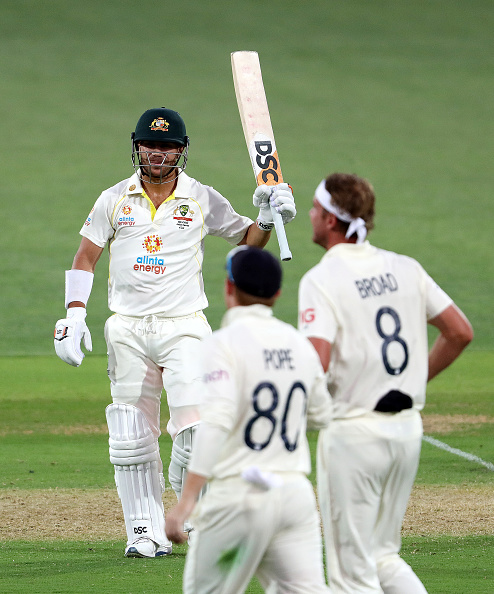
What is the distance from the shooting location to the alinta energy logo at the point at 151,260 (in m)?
6.33

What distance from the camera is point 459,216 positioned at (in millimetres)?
21219

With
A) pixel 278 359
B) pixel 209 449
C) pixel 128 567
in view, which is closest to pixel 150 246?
pixel 128 567

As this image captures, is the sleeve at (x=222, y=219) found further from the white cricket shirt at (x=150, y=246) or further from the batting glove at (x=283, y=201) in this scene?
the batting glove at (x=283, y=201)

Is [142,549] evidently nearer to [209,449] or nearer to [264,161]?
[264,161]

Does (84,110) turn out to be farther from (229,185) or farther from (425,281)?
(425,281)

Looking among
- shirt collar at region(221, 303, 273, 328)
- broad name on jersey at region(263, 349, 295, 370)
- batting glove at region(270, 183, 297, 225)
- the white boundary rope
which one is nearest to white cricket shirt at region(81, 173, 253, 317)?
batting glove at region(270, 183, 297, 225)

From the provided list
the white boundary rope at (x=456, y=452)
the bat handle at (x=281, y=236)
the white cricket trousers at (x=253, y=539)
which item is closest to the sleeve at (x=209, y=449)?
the white cricket trousers at (x=253, y=539)

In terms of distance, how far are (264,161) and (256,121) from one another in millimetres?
300

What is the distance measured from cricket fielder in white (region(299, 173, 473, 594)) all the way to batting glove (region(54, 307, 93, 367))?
7.91 feet

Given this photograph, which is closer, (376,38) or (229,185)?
(229,185)

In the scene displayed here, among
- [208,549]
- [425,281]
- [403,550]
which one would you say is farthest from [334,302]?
[403,550]

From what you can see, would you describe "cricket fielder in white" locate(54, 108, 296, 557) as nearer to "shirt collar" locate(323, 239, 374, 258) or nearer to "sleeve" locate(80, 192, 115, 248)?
"sleeve" locate(80, 192, 115, 248)

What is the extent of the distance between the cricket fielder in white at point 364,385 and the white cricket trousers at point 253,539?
0.39m

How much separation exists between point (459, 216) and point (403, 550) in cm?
1561
